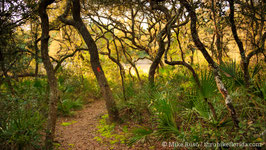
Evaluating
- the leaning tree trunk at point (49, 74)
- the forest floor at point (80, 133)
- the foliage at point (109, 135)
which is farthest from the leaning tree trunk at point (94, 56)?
the leaning tree trunk at point (49, 74)

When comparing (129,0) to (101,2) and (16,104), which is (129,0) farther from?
(16,104)

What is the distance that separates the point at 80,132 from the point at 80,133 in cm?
10

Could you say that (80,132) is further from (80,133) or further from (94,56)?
(94,56)

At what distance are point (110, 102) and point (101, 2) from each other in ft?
13.0

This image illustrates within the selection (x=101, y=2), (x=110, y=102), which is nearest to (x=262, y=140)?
(x=110, y=102)

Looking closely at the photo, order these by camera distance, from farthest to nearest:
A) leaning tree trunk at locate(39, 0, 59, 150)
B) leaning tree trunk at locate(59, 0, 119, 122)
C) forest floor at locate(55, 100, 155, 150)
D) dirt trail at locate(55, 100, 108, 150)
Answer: leaning tree trunk at locate(59, 0, 119, 122) → dirt trail at locate(55, 100, 108, 150) → forest floor at locate(55, 100, 155, 150) → leaning tree trunk at locate(39, 0, 59, 150)

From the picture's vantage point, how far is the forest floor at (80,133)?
16.3 ft

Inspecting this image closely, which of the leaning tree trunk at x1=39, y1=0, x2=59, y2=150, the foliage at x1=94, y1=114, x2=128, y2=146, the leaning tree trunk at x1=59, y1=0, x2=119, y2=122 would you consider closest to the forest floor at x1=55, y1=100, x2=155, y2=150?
the foliage at x1=94, y1=114, x2=128, y2=146

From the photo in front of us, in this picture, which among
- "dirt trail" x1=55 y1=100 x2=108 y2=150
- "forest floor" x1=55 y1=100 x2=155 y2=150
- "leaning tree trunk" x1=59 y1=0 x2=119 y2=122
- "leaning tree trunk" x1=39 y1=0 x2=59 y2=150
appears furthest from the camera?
"leaning tree trunk" x1=59 y1=0 x2=119 y2=122

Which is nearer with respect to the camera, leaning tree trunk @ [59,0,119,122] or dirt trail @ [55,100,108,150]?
dirt trail @ [55,100,108,150]

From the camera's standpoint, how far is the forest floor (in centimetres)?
498

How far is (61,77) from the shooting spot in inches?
345

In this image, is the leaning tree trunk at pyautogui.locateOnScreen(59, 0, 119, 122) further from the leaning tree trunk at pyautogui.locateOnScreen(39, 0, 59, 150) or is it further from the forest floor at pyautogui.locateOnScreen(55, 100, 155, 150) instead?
the leaning tree trunk at pyautogui.locateOnScreen(39, 0, 59, 150)

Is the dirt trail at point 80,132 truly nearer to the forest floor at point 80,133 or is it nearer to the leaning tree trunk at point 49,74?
the forest floor at point 80,133
